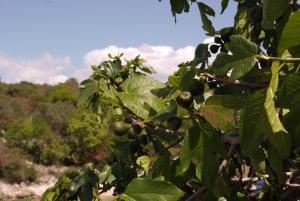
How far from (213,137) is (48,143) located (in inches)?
1133

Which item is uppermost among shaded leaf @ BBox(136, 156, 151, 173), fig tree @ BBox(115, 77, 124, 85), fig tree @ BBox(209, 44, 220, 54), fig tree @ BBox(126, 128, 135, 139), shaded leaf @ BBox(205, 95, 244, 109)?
fig tree @ BBox(209, 44, 220, 54)

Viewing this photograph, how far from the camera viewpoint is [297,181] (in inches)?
56.9

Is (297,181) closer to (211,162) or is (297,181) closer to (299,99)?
(211,162)

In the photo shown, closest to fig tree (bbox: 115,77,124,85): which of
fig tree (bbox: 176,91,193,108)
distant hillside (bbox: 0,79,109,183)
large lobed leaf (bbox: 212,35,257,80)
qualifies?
fig tree (bbox: 176,91,193,108)

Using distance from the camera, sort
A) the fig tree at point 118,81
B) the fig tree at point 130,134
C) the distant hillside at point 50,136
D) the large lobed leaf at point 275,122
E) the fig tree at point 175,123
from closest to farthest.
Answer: the large lobed leaf at point 275,122 < the fig tree at point 175,123 < the fig tree at point 130,134 < the fig tree at point 118,81 < the distant hillside at point 50,136

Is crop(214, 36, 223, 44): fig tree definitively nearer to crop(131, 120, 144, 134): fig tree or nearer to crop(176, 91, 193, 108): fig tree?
crop(131, 120, 144, 134): fig tree

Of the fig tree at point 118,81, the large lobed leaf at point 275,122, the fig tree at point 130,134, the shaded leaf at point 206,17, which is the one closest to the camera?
the large lobed leaf at point 275,122

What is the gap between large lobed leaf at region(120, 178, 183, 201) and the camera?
3.25ft

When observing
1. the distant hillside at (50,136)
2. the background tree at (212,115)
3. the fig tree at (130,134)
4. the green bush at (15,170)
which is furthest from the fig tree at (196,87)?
the green bush at (15,170)

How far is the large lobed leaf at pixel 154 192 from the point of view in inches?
39.0

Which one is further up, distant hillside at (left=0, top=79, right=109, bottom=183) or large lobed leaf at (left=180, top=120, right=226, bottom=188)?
large lobed leaf at (left=180, top=120, right=226, bottom=188)

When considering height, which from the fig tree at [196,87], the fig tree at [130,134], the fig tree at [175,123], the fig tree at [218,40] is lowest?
the fig tree at [130,134]

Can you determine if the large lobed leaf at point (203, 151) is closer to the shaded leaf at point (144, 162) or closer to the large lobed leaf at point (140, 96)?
the large lobed leaf at point (140, 96)

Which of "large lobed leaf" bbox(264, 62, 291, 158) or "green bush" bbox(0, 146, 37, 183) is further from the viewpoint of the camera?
"green bush" bbox(0, 146, 37, 183)
